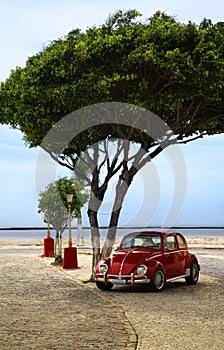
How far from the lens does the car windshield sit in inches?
787

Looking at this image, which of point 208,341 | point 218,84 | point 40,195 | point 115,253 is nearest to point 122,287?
point 115,253

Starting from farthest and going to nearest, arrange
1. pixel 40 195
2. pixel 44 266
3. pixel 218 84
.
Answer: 1. pixel 40 195
2. pixel 44 266
3. pixel 218 84

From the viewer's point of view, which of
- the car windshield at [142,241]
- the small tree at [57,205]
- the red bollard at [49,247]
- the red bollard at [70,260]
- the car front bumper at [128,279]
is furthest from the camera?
the red bollard at [49,247]

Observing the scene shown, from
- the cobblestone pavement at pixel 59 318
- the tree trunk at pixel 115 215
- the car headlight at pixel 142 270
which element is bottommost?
the cobblestone pavement at pixel 59 318

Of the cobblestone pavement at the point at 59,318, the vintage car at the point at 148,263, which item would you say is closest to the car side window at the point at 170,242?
the vintage car at the point at 148,263

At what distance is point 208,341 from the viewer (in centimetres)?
1056

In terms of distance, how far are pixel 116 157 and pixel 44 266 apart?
956cm

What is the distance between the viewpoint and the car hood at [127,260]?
18.7m

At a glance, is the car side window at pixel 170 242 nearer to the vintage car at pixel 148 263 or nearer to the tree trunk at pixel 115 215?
the vintage car at pixel 148 263

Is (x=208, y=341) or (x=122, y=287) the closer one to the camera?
(x=208, y=341)

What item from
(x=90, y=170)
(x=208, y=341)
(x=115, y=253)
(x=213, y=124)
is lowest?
(x=208, y=341)

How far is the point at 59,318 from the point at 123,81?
28.5 feet

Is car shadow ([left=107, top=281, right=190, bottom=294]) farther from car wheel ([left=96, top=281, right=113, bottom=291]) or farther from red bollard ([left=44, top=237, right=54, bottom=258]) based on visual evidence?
red bollard ([left=44, top=237, right=54, bottom=258])

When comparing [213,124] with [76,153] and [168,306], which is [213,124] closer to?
[76,153]
